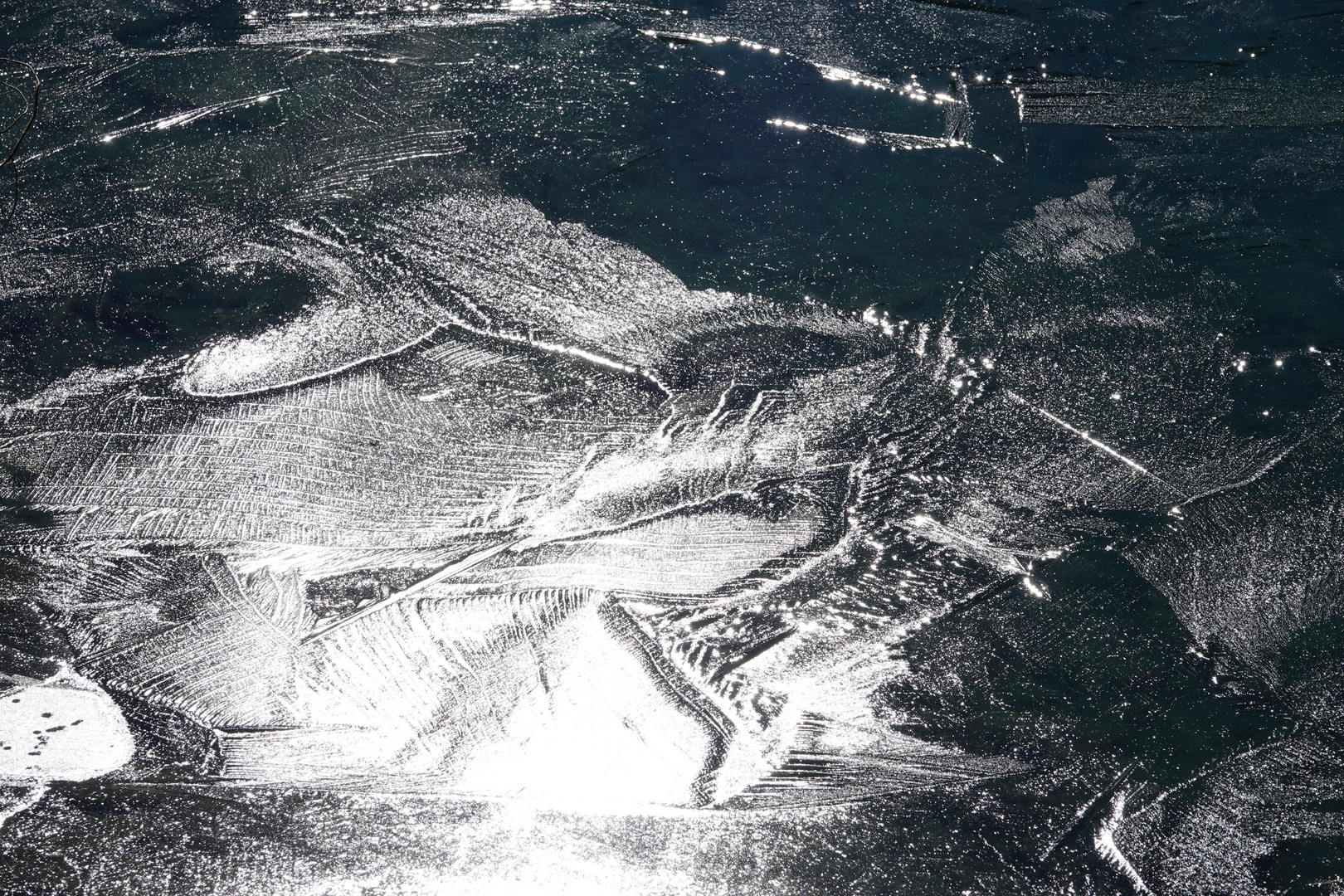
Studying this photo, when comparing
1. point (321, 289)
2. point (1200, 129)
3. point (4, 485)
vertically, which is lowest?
point (4, 485)

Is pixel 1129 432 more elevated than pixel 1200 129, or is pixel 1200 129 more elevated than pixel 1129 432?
pixel 1200 129

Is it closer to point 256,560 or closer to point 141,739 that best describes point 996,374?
point 256,560

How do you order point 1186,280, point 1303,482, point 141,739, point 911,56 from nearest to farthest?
point 141,739 < point 1303,482 < point 1186,280 < point 911,56

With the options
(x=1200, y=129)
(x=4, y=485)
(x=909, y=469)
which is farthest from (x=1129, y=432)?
(x=4, y=485)

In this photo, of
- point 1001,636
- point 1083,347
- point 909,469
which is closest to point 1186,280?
point 1083,347

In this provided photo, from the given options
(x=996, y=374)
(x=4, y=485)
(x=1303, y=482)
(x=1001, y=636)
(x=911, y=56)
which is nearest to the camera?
(x=1001, y=636)

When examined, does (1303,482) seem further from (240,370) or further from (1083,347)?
(240,370)

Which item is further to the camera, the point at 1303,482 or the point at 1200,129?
the point at 1200,129
